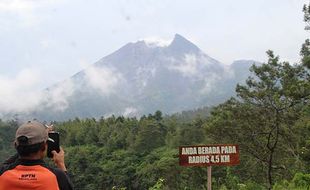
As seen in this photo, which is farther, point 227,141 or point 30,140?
point 227,141

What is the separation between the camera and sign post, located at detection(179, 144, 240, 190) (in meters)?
7.52

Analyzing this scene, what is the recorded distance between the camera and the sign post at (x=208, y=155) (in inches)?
Answer: 296

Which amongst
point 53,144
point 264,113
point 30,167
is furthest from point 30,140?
point 264,113

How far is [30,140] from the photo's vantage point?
2.65 meters

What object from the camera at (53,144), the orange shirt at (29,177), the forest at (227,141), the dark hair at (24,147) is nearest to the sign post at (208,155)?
the forest at (227,141)

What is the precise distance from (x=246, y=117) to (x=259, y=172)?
20.6 feet

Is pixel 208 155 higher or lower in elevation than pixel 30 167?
higher

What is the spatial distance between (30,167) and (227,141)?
67.2ft

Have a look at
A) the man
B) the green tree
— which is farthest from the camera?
the green tree

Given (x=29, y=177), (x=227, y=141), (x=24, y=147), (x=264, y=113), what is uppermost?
(x=264, y=113)

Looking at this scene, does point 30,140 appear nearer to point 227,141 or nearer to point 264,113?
point 264,113

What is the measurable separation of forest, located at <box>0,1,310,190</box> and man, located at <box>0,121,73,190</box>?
16.7 feet

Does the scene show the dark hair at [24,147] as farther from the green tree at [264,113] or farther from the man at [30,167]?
the green tree at [264,113]

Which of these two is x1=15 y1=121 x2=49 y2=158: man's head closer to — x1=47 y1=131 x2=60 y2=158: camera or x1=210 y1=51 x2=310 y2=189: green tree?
x1=47 y1=131 x2=60 y2=158: camera
